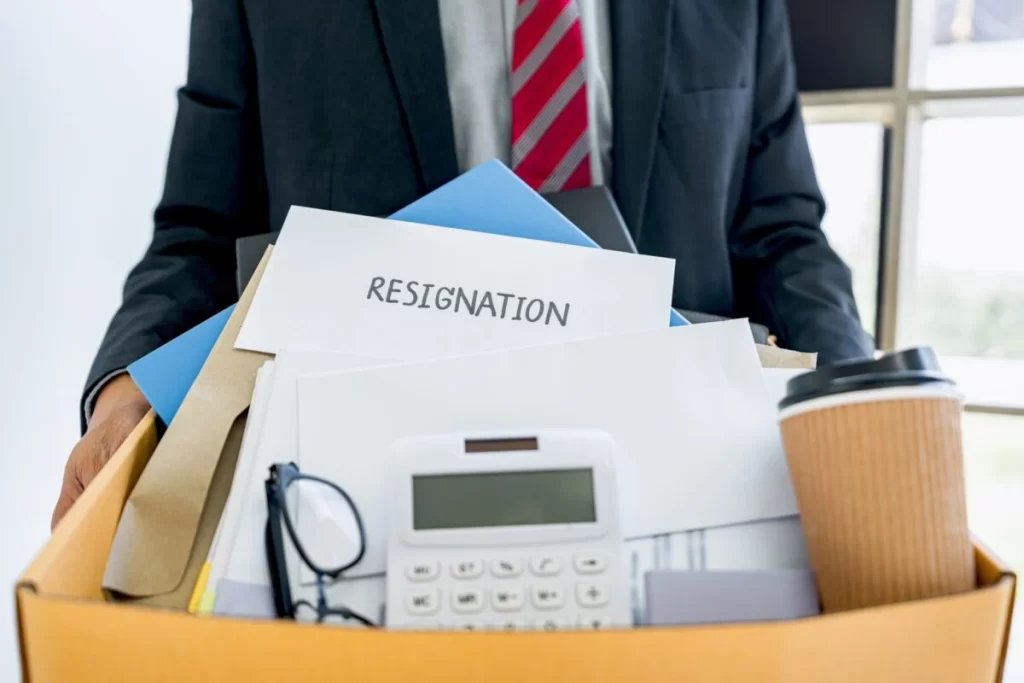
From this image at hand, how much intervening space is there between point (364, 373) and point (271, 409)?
0.18ft

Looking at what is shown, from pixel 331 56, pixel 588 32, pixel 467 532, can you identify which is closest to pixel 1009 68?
pixel 588 32

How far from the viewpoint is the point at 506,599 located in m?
0.37

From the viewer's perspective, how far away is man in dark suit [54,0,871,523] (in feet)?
2.43

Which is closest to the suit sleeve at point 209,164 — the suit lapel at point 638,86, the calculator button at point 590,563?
the suit lapel at point 638,86

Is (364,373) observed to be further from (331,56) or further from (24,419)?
(24,419)

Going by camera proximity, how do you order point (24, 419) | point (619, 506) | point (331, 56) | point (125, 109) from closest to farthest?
point (619, 506)
point (331, 56)
point (24, 419)
point (125, 109)

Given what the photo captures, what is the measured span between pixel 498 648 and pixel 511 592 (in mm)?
82

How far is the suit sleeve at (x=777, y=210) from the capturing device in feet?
2.56

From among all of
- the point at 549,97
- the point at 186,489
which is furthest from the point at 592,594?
the point at 549,97

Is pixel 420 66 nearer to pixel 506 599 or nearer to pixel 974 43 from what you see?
pixel 506 599

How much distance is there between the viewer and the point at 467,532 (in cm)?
38

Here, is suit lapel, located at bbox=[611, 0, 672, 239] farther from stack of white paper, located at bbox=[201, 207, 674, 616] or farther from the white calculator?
the white calculator

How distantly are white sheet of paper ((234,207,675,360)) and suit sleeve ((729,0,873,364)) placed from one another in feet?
1.01

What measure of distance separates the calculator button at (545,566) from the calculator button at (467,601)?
0.09 feet
